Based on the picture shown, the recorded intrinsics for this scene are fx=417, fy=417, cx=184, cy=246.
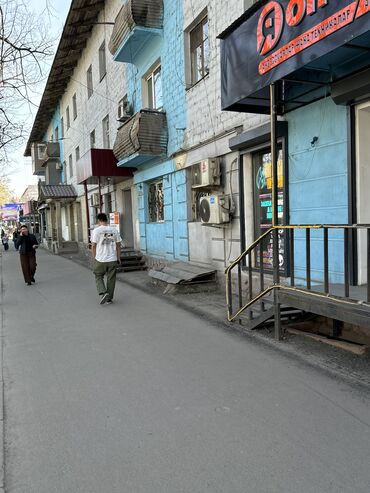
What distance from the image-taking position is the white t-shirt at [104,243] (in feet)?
27.0

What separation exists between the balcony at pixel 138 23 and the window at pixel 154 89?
0.87 m

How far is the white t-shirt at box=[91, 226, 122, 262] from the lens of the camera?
8234 mm

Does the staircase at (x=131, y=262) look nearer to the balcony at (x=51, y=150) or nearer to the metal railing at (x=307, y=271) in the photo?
the metal railing at (x=307, y=271)

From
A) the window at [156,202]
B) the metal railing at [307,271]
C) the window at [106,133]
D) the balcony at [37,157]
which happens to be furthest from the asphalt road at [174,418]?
the balcony at [37,157]

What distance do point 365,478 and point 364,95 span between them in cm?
416

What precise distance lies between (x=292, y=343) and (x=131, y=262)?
346 inches

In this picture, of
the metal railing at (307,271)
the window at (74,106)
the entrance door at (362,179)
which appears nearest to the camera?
the metal railing at (307,271)

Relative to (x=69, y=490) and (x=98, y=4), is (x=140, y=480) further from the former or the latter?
(x=98, y=4)

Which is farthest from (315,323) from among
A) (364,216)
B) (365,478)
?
(365,478)

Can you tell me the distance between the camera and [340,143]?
5.49 metres

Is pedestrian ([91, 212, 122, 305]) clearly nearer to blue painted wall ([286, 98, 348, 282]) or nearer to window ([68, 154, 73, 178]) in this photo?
blue painted wall ([286, 98, 348, 282])

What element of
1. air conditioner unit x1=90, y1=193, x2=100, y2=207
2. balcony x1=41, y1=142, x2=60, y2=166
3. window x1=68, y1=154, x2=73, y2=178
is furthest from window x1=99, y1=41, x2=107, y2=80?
balcony x1=41, y1=142, x2=60, y2=166

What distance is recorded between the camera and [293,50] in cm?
456

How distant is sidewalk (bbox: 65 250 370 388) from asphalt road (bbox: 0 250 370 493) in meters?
0.18
